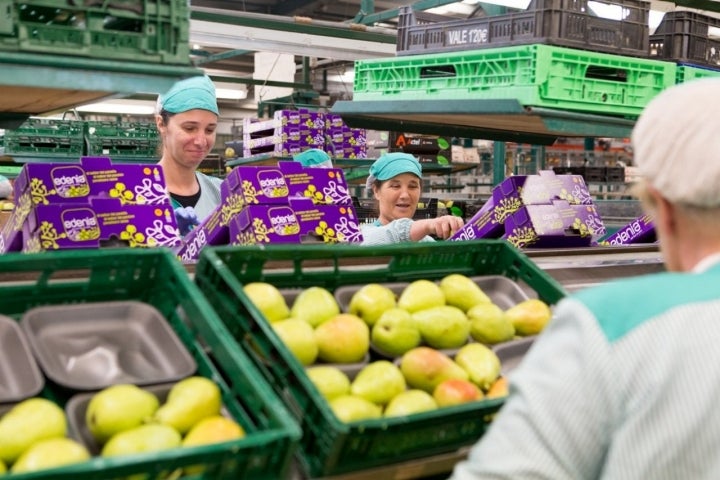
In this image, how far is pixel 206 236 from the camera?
8.09ft

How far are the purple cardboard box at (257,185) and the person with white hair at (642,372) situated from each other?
140 cm

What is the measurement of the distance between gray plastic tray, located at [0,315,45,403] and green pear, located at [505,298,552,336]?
1091 mm

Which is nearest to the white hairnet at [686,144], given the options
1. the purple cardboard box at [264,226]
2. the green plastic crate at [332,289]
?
the green plastic crate at [332,289]

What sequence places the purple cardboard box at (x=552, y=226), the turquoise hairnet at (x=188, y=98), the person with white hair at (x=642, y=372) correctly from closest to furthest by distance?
the person with white hair at (x=642, y=372), the purple cardboard box at (x=552, y=226), the turquoise hairnet at (x=188, y=98)

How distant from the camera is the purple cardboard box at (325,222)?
243 centimetres

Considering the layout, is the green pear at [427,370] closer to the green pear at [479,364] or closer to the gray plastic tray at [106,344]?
the green pear at [479,364]

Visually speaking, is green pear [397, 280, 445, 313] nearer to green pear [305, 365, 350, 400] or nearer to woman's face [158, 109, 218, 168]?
green pear [305, 365, 350, 400]

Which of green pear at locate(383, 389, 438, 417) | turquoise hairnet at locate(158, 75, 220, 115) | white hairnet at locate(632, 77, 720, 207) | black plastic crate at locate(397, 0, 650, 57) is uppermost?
black plastic crate at locate(397, 0, 650, 57)

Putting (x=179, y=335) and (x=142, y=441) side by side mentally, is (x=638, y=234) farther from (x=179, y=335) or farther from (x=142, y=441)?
(x=142, y=441)

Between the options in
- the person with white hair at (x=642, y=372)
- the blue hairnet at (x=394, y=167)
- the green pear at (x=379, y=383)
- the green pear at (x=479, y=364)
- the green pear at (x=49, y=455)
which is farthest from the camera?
the blue hairnet at (x=394, y=167)

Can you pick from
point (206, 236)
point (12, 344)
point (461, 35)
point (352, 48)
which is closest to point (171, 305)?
point (12, 344)

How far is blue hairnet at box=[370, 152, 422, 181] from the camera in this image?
3959 millimetres

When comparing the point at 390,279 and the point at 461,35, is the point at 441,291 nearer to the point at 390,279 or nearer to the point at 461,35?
the point at 390,279

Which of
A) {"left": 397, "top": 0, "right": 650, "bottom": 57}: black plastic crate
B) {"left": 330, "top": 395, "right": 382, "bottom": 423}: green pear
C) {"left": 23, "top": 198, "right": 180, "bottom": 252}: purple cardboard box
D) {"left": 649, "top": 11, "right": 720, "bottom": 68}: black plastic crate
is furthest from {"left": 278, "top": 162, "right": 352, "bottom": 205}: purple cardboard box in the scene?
{"left": 649, "top": 11, "right": 720, "bottom": 68}: black plastic crate
